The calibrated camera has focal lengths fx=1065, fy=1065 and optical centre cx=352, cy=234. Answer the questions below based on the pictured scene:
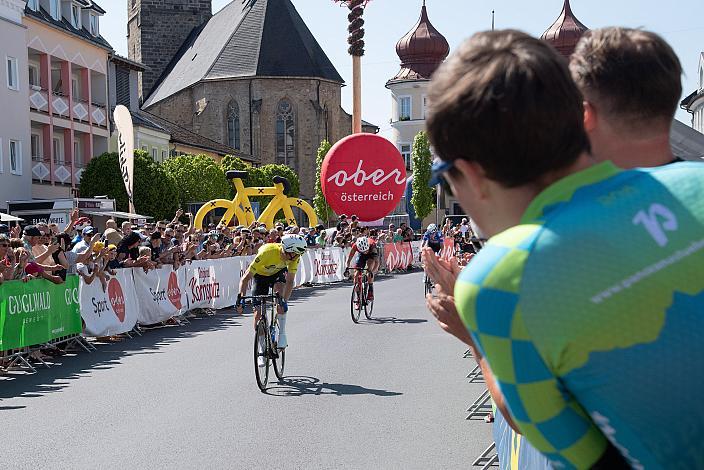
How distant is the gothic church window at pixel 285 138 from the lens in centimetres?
8351

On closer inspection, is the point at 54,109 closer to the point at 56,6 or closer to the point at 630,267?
the point at 56,6

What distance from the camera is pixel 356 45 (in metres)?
50.7

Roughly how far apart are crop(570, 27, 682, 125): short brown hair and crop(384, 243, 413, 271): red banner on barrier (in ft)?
120

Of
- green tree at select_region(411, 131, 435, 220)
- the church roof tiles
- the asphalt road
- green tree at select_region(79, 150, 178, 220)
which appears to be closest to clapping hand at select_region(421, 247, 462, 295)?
the asphalt road

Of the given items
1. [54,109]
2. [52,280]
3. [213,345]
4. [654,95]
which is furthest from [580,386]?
[54,109]

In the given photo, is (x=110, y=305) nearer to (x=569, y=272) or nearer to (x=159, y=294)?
(x=159, y=294)

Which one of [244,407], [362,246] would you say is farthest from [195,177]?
[244,407]

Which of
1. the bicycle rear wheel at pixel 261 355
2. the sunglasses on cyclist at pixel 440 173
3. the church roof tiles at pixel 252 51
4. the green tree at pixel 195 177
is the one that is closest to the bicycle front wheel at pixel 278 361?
the bicycle rear wheel at pixel 261 355

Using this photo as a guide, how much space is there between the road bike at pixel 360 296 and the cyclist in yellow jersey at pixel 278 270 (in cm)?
651

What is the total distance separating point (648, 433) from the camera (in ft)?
5.37

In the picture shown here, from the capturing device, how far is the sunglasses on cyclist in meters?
1.81

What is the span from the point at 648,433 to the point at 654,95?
956 millimetres

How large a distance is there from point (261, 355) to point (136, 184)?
3559 cm

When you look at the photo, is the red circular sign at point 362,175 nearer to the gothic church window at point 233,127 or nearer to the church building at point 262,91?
the church building at point 262,91
